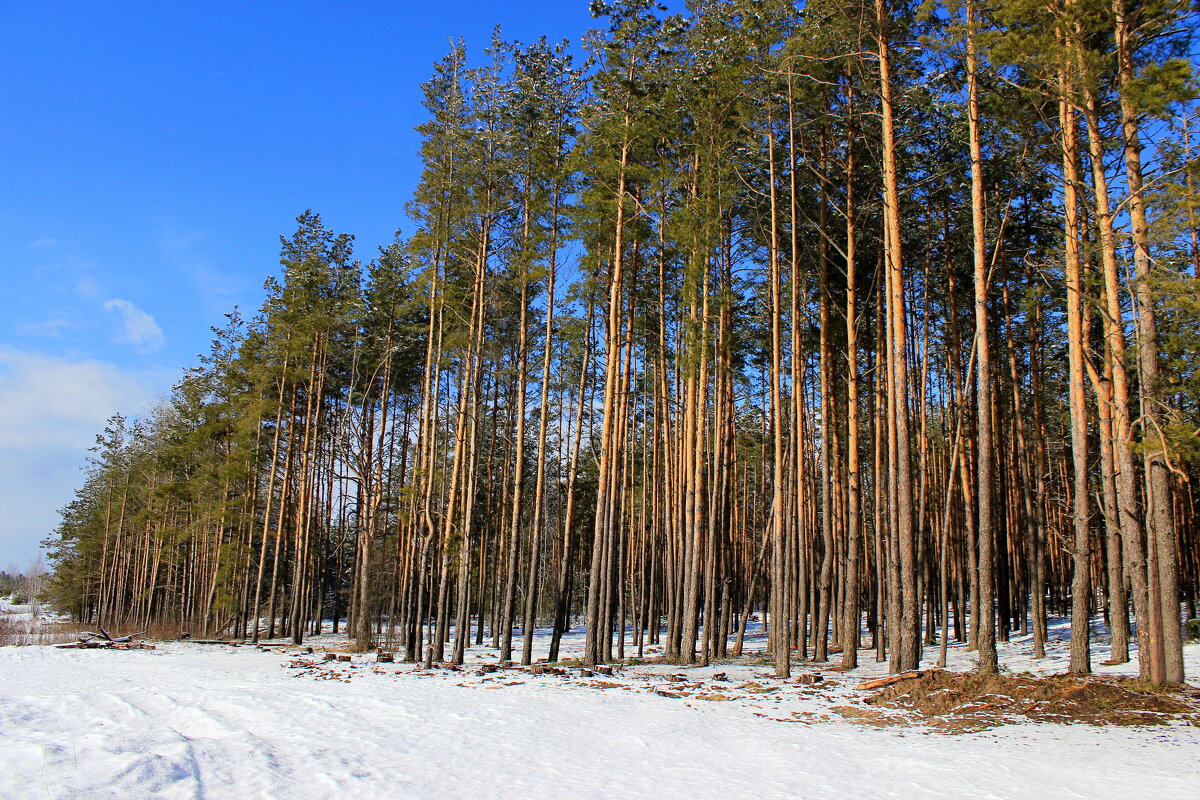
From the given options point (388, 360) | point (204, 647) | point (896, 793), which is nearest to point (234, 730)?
point (896, 793)

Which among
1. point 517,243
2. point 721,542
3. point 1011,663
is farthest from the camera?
point 517,243

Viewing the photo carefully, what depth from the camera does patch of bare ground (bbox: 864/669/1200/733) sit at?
7.88 m

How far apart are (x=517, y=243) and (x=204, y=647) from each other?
54.9 feet

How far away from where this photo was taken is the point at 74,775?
14.3ft

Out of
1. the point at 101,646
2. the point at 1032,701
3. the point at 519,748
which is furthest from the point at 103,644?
the point at 1032,701

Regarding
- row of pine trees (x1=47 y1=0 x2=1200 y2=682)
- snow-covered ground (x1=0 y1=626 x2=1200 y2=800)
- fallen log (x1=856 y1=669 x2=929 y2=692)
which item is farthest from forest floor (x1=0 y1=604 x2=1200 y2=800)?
row of pine trees (x1=47 y1=0 x2=1200 y2=682)

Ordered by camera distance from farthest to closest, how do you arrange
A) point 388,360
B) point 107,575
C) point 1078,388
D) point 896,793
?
1. point 107,575
2. point 388,360
3. point 1078,388
4. point 896,793

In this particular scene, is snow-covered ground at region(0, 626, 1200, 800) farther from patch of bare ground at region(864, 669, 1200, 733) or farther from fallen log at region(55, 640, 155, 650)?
fallen log at region(55, 640, 155, 650)

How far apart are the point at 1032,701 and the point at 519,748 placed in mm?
6650

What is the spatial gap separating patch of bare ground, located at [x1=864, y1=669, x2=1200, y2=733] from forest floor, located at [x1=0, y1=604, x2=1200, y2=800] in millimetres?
29

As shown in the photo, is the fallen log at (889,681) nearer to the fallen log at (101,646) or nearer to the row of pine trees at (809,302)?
the row of pine trees at (809,302)

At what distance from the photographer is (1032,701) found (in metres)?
8.56

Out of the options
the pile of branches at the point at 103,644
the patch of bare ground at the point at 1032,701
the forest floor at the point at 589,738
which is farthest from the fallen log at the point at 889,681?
the pile of branches at the point at 103,644

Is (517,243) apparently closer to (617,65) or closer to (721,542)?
(617,65)
